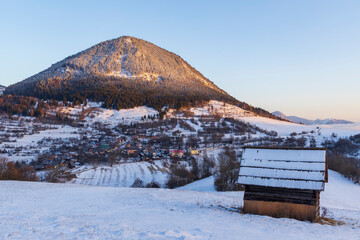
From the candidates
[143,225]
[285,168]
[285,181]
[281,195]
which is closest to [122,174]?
[281,195]

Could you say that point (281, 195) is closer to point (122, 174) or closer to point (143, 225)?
point (143, 225)

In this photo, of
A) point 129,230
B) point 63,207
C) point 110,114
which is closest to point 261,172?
point 129,230

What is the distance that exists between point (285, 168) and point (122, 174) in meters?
54.8

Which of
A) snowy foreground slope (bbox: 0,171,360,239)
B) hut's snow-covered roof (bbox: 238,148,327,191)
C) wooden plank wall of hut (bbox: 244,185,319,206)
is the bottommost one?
snowy foreground slope (bbox: 0,171,360,239)

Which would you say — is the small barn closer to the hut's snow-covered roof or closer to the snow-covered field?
the hut's snow-covered roof

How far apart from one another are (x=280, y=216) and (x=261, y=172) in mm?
3062

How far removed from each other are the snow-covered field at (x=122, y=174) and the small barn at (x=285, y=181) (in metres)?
41.2

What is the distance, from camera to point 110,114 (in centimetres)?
18075

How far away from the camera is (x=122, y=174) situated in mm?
65938

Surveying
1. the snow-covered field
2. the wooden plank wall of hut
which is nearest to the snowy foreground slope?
the wooden plank wall of hut

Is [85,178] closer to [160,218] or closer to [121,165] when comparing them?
[121,165]

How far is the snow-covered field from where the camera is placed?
58250 mm

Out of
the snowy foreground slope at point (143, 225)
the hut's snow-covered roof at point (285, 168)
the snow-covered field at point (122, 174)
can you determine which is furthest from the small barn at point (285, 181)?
the snow-covered field at point (122, 174)

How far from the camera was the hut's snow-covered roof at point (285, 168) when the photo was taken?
53.1 ft
